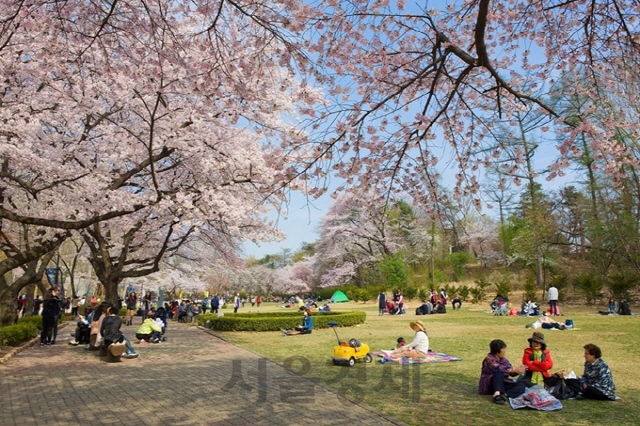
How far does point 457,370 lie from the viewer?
835cm

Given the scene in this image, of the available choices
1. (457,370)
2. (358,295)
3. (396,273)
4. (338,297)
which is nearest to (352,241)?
(338,297)

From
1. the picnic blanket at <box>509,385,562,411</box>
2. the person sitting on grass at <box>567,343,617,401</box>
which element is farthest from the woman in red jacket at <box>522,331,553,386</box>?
the picnic blanket at <box>509,385,562,411</box>

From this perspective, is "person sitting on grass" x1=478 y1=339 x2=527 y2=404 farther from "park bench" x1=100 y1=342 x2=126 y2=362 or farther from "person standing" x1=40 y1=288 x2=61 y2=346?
"person standing" x1=40 y1=288 x2=61 y2=346

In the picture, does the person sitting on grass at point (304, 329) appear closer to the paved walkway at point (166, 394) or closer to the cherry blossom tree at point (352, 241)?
the paved walkway at point (166, 394)

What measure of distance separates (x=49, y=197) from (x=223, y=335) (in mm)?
6948

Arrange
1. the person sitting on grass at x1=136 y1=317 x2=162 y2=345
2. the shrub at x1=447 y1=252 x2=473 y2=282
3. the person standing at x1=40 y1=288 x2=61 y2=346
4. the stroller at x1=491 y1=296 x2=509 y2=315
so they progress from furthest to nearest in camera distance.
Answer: the shrub at x1=447 y1=252 x2=473 y2=282
the stroller at x1=491 y1=296 x2=509 y2=315
the person sitting on grass at x1=136 y1=317 x2=162 y2=345
the person standing at x1=40 y1=288 x2=61 y2=346

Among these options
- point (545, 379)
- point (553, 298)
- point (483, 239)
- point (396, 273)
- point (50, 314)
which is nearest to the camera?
point (545, 379)

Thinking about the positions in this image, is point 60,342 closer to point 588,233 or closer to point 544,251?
point 588,233

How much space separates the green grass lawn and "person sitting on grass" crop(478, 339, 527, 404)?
0.17 m

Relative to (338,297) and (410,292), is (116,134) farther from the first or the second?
(338,297)

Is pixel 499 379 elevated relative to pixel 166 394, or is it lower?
elevated

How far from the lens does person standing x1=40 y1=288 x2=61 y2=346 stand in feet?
39.7

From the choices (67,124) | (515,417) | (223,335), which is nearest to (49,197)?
(67,124)

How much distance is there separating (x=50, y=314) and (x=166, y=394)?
7685 millimetres
